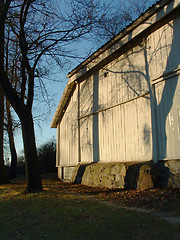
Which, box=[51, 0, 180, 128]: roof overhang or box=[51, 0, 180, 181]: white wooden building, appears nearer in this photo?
box=[51, 0, 180, 181]: white wooden building

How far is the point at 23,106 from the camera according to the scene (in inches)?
416

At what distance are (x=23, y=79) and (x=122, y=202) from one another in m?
6.91

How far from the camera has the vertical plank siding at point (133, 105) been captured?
28.0ft

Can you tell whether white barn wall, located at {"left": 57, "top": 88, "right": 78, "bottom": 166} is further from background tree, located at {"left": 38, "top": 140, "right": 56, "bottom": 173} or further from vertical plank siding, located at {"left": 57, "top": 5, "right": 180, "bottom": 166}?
background tree, located at {"left": 38, "top": 140, "right": 56, "bottom": 173}

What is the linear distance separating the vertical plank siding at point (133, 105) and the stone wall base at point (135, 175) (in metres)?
0.39

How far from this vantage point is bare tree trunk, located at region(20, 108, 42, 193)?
10.0m

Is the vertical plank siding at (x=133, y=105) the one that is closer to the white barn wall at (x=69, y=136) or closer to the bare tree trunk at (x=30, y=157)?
the white barn wall at (x=69, y=136)

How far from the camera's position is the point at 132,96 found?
33.9ft

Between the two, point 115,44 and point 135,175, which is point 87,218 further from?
point 115,44

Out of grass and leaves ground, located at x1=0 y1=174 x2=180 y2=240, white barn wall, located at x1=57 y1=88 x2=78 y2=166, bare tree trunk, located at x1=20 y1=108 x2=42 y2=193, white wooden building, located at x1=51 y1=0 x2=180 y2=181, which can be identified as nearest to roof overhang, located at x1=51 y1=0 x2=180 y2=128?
white wooden building, located at x1=51 y1=0 x2=180 y2=181

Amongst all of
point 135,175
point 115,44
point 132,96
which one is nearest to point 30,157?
point 135,175

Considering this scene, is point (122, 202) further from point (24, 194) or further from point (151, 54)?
point (151, 54)

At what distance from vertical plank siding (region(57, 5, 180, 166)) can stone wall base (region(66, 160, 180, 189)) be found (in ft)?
1.27

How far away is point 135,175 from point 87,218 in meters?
3.84
